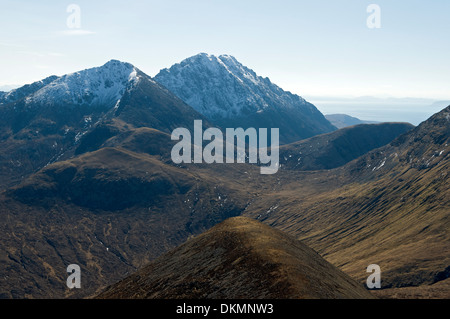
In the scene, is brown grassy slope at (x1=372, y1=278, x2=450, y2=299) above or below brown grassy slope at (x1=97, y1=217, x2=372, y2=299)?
below

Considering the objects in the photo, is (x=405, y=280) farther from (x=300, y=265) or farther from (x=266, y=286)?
(x=266, y=286)

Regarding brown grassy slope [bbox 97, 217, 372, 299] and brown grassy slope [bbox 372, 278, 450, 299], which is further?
brown grassy slope [bbox 372, 278, 450, 299]

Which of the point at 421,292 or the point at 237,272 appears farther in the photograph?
the point at 421,292

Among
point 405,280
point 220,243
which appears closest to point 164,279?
point 220,243

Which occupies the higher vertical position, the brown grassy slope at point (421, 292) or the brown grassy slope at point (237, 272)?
the brown grassy slope at point (237, 272)

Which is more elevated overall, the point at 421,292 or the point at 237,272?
the point at 237,272

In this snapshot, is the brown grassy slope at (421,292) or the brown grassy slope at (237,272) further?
the brown grassy slope at (421,292)
